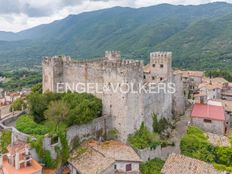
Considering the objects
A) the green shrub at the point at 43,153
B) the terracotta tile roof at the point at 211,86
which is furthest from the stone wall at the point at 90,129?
the terracotta tile roof at the point at 211,86

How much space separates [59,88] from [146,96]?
12.8 meters

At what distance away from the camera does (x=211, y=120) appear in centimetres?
4769

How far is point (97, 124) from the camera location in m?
38.8

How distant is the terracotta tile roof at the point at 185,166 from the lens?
120ft

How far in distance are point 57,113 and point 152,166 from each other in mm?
13440

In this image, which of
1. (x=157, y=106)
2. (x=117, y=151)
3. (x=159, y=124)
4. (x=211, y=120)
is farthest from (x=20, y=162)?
(x=211, y=120)

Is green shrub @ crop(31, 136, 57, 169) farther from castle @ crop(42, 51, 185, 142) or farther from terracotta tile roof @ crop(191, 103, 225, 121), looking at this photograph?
terracotta tile roof @ crop(191, 103, 225, 121)

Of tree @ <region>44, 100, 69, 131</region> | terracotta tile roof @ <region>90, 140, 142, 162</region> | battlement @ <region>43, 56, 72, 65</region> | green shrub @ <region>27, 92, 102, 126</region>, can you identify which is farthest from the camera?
battlement @ <region>43, 56, 72, 65</region>

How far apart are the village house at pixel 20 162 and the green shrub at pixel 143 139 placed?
513 inches

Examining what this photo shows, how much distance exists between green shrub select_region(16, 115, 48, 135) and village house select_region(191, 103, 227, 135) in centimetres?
2465

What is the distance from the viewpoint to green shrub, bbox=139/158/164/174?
36.9 metres

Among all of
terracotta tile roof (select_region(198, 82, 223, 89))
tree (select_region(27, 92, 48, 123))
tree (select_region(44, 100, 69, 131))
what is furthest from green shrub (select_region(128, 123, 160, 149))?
terracotta tile roof (select_region(198, 82, 223, 89))

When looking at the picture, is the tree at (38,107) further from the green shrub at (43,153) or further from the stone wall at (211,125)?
the stone wall at (211,125)

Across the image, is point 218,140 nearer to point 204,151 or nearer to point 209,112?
point 204,151
